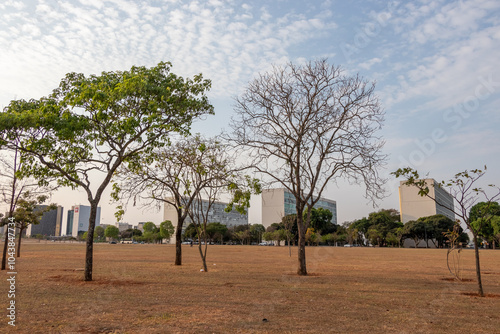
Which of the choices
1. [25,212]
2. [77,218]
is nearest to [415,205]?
[25,212]

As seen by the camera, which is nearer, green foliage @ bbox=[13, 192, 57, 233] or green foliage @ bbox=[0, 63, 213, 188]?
green foliage @ bbox=[0, 63, 213, 188]

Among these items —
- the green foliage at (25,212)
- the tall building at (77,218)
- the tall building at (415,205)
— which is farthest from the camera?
the tall building at (77,218)

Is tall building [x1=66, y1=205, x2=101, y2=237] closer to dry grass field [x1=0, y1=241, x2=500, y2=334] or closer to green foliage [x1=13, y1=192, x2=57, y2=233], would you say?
green foliage [x1=13, y1=192, x2=57, y2=233]

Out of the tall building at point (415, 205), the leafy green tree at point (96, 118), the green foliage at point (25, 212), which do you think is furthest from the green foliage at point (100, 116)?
the tall building at point (415, 205)

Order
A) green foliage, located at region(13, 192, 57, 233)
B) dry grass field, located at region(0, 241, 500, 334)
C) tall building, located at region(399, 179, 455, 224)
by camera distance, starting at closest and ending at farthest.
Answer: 1. dry grass field, located at region(0, 241, 500, 334)
2. green foliage, located at region(13, 192, 57, 233)
3. tall building, located at region(399, 179, 455, 224)

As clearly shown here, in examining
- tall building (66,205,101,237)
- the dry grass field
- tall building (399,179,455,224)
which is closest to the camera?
the dry grass field

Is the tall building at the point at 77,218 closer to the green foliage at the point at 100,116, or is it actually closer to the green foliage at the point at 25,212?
the green foliage at the point at 25,212

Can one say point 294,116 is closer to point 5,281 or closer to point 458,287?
point 458,287

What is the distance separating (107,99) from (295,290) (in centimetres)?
928

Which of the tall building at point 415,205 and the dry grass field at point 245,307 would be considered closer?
the dry grass field at point 245,307

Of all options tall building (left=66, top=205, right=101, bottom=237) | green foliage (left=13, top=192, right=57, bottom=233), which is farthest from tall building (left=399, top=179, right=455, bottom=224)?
tall building (left=66, top=205, right=101, bottom=237)

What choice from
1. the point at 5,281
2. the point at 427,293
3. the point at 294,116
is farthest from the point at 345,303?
the point at 5,281

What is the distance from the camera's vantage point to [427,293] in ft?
38.3

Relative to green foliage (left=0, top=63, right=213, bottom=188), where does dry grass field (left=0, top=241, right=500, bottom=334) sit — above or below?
below
